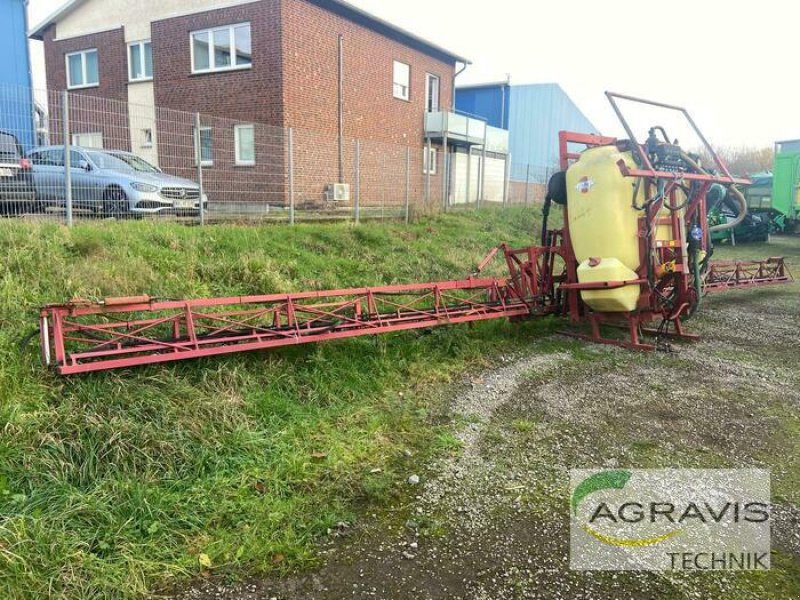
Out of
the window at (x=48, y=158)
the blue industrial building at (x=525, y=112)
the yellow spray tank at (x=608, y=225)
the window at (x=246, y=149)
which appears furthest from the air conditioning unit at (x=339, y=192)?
the blue industrial building at (x=525, y=112)

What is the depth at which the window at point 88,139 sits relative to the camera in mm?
9204

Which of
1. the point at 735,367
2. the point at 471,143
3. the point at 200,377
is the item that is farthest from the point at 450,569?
the point at 471,143

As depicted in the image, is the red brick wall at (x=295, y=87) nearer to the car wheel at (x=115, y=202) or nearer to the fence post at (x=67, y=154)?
the car wheel at (x=115, y=202)

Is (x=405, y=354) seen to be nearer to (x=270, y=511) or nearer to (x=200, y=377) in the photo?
(x=200, y=377)

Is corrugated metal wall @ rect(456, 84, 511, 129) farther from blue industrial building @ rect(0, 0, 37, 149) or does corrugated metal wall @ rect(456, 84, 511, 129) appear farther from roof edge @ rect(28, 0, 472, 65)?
blue industrial building @ rect(0, 0, 37, 149)

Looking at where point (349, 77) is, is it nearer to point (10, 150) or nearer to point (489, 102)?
point (10, 150)

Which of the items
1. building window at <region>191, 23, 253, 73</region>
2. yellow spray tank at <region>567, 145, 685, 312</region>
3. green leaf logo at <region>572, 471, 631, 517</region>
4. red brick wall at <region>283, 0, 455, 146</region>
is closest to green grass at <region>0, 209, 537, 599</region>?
green leaf logo at <region>572, 471, 631, 517</region>

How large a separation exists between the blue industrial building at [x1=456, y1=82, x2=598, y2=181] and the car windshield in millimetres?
20647

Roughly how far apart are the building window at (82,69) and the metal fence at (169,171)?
12.1 feet

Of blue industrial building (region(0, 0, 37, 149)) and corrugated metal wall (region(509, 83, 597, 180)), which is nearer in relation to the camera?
blue industrial building (region(0, 0, 37, 149))

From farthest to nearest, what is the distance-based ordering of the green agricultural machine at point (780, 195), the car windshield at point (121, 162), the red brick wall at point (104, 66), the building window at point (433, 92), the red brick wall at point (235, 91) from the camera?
the building window at point (433, 92)
the green agricultural machine at point (780, 195)
the red brick wall at point (104, 66)
the red brick wall at point (235, 91)
the car windshield at point (121, 162)

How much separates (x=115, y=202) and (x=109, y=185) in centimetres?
46

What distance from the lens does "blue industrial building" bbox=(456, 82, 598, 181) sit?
29.4 metres

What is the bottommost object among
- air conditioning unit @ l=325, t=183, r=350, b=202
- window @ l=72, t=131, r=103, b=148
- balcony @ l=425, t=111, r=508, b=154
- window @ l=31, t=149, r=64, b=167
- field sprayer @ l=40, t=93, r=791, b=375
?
field sprayer @ l=40, t=93, r=791, b=375
